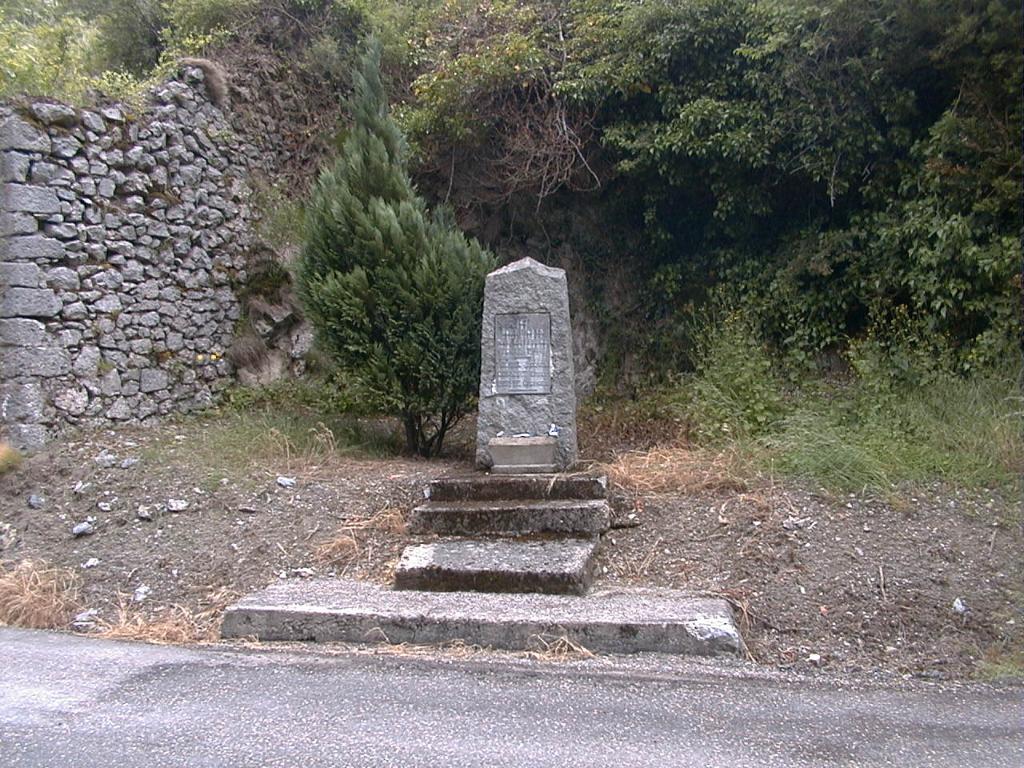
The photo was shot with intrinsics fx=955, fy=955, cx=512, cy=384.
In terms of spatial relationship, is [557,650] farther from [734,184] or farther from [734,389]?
[734,184]

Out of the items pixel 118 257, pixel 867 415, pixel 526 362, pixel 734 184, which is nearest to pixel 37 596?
pixel 526 362

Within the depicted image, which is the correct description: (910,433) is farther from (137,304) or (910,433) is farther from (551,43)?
(137,304)

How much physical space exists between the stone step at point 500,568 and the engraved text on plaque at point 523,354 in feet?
5.72

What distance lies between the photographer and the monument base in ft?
23.5

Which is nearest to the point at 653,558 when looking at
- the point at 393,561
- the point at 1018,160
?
the point at 393,561

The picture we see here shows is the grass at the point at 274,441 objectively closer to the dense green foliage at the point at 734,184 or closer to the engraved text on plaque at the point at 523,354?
the dense green foliage at the point at 734,184

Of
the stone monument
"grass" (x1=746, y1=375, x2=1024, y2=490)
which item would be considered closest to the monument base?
the stone monument

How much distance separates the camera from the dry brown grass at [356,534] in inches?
249

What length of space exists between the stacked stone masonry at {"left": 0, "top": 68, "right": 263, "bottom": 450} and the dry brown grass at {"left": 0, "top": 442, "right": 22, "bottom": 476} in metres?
0.20

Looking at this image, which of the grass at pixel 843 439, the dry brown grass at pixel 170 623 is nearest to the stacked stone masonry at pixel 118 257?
the dry brown grass at pixel 170 623

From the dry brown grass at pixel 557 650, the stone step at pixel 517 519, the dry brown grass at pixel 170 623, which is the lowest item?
the dry brown grass at pixel 170 623

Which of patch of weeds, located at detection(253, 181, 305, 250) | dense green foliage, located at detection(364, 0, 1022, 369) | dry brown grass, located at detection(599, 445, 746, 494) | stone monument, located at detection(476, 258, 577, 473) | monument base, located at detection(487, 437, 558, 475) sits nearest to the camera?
Answer: dry brown grass, located at detection(599, 445, 746, 494)

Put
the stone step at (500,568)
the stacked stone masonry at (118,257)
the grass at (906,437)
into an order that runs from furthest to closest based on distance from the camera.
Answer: the stacked stone masonry at (118,257)
the grass at (906,437)
the stone step at (500,568)

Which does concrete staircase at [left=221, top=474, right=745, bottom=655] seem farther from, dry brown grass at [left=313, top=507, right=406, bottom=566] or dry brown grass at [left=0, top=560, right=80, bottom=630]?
dry brown grass at [left=0, top=560, right=80, bottom=630]
